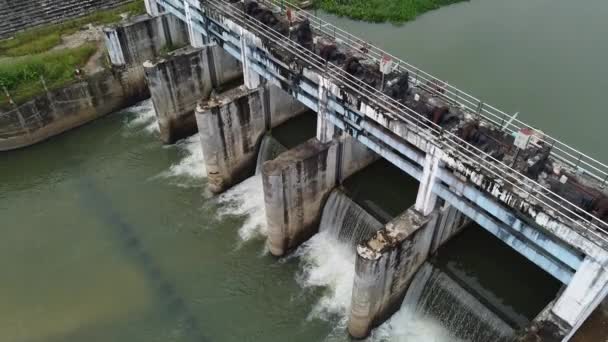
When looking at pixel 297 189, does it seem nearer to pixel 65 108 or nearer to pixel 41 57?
pixel 65 108

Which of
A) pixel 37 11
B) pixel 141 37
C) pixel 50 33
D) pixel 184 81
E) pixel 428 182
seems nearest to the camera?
pixel 428 182

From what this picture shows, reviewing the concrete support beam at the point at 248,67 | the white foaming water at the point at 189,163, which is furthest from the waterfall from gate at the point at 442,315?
the white foaming water at the point at 189,163

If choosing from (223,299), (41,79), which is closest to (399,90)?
(223,299)

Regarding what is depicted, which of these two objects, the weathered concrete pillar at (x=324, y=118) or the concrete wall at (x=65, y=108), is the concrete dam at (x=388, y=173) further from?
the concrete wall at (x=65, y=108)

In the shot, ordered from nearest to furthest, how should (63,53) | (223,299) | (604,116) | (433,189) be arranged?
(433,189)
(223,299)
(604,116)
(63,53)

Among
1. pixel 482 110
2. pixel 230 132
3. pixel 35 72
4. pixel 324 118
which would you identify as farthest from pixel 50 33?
pixel 482 110

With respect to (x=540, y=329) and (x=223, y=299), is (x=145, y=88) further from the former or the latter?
(x=540, y=329)
